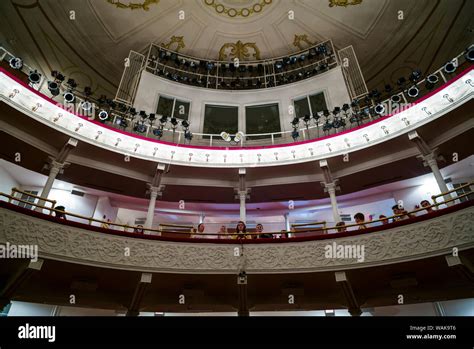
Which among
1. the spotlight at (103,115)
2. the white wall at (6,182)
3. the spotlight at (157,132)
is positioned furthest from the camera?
the spotlight at (157,132)

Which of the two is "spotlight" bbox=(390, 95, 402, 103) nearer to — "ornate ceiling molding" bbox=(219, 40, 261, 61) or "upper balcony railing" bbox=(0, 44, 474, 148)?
"upper balcony railing" bbox=(0, 44, 474, 148)

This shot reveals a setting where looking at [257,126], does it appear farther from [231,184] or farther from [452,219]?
[452,219]

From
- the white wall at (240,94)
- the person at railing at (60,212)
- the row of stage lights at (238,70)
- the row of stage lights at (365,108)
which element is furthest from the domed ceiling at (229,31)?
the person at railing at (60,212)

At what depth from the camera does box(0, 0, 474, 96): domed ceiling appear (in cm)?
1284

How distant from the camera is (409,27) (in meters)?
13.6

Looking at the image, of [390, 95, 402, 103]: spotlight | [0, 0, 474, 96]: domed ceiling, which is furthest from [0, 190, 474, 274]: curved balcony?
[0, 0, 474, 96]: domed ceiling

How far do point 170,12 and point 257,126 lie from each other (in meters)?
6.56

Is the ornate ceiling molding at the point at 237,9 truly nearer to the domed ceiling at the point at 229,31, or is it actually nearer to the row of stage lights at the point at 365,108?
the domed ceiling at the point at 229,31

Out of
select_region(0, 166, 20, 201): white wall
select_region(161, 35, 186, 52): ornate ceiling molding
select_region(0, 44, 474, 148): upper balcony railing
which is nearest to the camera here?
select_region(0, 44, 474, 148): upper balcony railing

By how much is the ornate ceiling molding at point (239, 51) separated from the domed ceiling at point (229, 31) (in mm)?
46

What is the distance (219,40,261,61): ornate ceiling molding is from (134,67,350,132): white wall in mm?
2215

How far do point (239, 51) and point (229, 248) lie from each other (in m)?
11.0

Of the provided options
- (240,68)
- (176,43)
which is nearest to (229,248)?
(240,68)

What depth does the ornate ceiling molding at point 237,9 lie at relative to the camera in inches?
564
